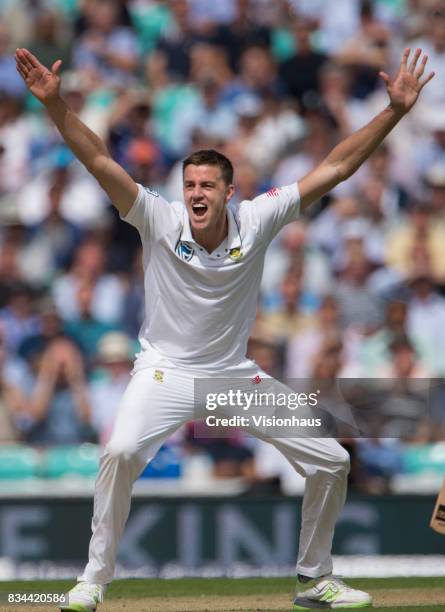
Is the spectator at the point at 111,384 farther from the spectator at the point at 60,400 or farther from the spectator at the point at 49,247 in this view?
the spectator at the point at 49,247

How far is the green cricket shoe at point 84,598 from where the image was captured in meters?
5.58

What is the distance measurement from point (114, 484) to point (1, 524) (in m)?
2.90

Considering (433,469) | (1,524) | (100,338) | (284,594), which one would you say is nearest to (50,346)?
(100,338)

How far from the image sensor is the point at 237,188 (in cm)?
1089

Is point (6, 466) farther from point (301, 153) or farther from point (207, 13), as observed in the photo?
point (207, 13)

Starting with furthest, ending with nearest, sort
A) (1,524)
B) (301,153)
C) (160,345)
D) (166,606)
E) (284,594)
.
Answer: (301,153) < (1,524) < (284,594) < (166,606) < (160,345)

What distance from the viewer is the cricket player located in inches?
225

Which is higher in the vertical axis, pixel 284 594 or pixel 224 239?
pixel 224 239

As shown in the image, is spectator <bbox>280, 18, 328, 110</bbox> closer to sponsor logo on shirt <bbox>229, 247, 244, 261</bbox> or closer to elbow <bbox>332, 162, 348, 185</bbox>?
elbow <bbox>332, 162, 348, 185</bbox>

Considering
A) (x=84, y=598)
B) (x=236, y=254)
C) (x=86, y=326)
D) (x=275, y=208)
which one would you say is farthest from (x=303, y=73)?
(x=84, y=598)

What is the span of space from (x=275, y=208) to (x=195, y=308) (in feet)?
2.18

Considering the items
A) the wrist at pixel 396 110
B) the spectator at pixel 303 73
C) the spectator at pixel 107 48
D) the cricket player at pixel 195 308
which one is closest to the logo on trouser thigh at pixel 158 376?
the cricket player at pixel 195 308

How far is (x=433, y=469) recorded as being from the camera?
30.2 ft

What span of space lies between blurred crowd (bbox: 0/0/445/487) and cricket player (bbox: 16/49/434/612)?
8.83 feet
